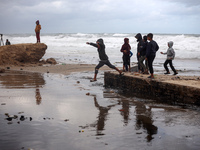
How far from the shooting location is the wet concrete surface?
4215 mm

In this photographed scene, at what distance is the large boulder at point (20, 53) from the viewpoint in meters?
17.2

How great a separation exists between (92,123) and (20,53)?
13601mm

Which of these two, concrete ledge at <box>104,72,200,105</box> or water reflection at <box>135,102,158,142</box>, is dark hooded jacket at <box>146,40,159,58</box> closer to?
concrete ledge at <box>104,72,200,105</box>

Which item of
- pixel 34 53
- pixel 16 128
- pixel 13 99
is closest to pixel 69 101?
pixel 13 99

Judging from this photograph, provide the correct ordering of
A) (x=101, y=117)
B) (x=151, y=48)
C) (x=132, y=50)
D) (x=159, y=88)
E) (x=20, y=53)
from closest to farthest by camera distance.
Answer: (x=101, y=117) < (x=159, y=88) < (x=151, y=48) < (x=20, y=53) < (x=132, y=50)

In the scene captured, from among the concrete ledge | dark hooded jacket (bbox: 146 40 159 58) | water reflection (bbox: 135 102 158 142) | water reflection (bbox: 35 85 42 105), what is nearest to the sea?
the concrete ledge

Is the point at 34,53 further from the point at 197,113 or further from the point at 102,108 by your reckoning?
the point at 197,113

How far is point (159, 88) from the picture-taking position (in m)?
7.85

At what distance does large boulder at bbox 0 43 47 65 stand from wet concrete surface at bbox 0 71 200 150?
988 cm

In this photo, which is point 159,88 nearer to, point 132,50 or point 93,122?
point 93,122

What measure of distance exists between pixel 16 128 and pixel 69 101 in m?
2.44

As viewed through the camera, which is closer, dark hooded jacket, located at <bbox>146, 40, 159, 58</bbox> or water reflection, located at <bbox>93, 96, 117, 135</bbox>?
water reflection, located at <bbox>93, 96, 117, 135</bbox>

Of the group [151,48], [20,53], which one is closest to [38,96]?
[151,48]

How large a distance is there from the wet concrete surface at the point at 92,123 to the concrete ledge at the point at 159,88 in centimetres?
48
